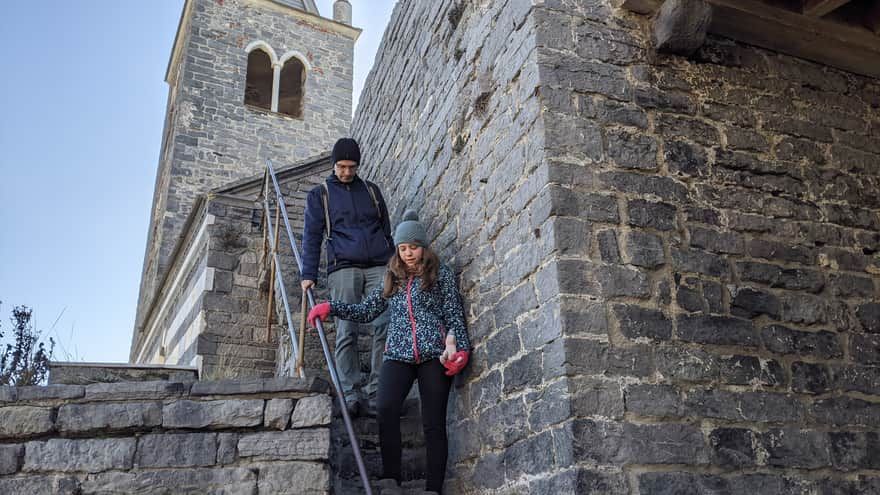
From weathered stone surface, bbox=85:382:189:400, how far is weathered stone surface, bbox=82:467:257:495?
358mm

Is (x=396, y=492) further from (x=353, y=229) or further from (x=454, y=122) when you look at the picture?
(x=454, y=122)

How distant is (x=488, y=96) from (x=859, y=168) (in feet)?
6.83

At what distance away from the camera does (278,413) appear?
12.3 feet

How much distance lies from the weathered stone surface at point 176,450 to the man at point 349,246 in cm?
111

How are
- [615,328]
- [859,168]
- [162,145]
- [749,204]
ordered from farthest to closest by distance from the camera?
1. [162,145]
2. [859,168]
3. [749,204]
4. [615,328]

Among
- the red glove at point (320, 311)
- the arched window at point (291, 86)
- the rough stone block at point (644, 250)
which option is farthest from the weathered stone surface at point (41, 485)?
the arched window at point (291, 86)

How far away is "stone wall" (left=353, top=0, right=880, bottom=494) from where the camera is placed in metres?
3.18

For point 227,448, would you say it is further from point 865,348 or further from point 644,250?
point 865,348

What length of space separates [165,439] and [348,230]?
1.88 metres

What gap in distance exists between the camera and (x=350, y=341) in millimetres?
4738

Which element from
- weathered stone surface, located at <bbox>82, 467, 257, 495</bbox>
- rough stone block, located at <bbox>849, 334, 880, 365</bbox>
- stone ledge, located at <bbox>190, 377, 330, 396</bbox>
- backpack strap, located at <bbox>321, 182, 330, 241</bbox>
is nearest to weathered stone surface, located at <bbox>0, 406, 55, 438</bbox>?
weathered stone surface, located at <bbox>82, 467, 257, 495</bbox>

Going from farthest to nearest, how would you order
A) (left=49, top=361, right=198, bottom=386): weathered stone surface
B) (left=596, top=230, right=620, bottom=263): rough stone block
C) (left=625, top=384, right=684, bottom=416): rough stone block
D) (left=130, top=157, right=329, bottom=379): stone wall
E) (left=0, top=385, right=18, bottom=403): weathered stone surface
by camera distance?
1. (left=130, top=157, right=329, bottom=379): stone wall
2. (left=49, top=361, right=198, bottom=386): weathered stone surface
3. (left=0, top=385, right=18, bottom=403): weathered stone surface
4. (left=596, top=230, right=620, bottom=263): rough stone block
5. (left=625, top=384, right=684, bottom=416): rough stone block

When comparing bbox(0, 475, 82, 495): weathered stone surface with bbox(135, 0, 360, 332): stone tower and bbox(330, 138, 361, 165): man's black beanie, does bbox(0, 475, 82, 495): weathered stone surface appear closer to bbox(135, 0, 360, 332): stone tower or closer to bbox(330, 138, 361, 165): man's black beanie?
bbox(330, 138, 361, 165): man's black beanie

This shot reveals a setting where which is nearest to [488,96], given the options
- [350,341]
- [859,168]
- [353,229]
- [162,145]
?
[353,229]
